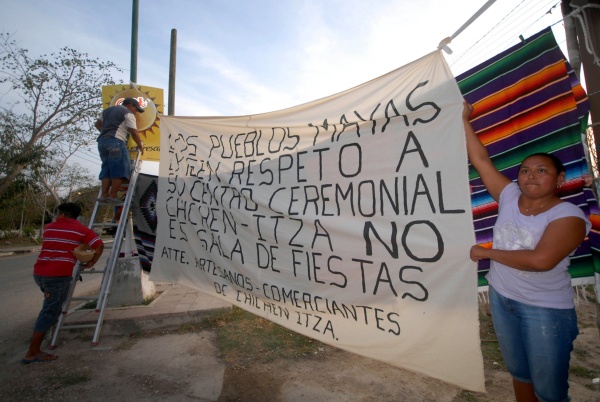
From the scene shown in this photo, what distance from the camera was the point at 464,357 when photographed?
6.54 ft

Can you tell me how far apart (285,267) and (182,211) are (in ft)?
5.20

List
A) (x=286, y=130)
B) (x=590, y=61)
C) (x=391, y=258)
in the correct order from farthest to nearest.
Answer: (x=286, y=130) < (x=391, y=258) < (x=590, y=61)

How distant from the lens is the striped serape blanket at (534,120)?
74.4 inches

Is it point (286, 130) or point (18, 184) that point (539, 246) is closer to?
point (286, 130)

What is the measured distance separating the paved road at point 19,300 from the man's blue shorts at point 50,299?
3.36ft

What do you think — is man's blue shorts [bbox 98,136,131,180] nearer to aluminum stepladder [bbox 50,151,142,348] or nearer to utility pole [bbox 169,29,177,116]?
aluminum stepladder [bbox 50,151,142,348]

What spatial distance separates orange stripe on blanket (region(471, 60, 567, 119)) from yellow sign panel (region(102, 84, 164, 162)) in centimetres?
474

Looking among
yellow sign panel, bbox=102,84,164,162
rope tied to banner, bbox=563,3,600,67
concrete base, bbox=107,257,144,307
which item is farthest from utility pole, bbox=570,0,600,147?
concrete base, bbox=107,257,144,307

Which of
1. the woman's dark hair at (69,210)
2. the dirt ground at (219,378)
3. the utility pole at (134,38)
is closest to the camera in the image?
the dirt ground at (219,378)

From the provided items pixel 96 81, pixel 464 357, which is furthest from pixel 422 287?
pixel 96 81

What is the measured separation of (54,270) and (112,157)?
5.20 feet

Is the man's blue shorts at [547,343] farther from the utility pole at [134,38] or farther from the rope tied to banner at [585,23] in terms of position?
the utility pole at [134,38]

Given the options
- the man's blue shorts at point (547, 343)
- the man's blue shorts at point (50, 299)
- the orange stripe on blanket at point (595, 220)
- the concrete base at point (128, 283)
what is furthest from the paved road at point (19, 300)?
the orange stripe on blanket at point (595, 220)

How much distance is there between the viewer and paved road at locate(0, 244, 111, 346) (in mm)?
4895
